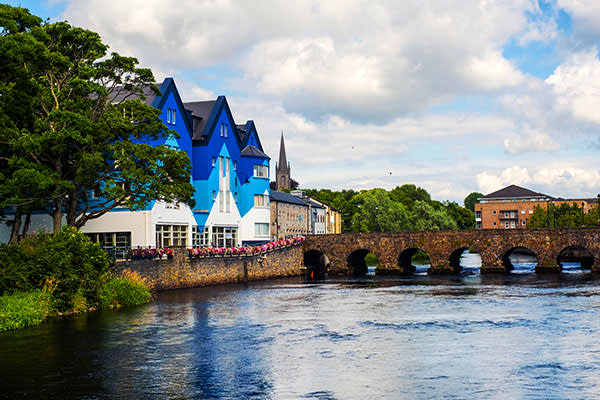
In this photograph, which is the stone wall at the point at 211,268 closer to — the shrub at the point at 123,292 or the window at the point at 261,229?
the shrub at the point at 123,292

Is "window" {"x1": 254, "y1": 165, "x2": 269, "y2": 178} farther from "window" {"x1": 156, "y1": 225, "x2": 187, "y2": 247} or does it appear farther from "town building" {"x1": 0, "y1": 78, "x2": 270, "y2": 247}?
"window" {"x1": 156, "y1": 225, "x2": 187, "y2": 247}

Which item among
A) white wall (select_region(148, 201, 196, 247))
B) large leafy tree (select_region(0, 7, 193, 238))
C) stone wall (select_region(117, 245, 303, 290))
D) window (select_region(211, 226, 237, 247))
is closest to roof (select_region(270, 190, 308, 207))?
stone wall (select_region(117, 245, 303, 290))

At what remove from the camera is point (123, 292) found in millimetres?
45781

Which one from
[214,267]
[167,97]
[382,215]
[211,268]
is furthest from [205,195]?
[382,215]

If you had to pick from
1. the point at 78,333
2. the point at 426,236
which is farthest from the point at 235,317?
the point at 426,236

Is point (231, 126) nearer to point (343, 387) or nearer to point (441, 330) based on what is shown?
point (441, 330)

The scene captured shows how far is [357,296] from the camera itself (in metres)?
53.4

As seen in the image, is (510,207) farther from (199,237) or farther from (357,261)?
(199,237)

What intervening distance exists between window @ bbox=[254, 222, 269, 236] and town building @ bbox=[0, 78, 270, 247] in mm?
108

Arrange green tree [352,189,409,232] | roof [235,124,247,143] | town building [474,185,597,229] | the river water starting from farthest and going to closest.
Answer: town building [474,185,597,229], green tree [352,189,409,232], roof [235,124,247,143], the river water

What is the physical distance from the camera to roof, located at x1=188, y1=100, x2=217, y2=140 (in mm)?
71875

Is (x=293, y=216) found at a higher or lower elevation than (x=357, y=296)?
higher

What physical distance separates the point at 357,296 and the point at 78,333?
2452cm

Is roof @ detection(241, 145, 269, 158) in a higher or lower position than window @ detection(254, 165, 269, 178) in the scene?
higher
